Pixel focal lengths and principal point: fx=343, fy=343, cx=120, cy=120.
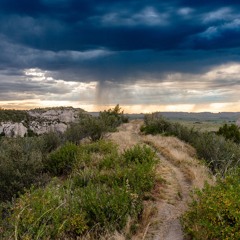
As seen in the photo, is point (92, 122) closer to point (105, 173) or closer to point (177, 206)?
point (105, 173)

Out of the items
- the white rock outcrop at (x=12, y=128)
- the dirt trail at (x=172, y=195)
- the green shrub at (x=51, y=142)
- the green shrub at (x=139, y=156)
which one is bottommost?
the white rock outcrop at (x=12, y=128)

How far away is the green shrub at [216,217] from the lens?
21.5ft

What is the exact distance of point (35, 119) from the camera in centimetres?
10338

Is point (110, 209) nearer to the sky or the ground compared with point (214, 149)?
nearer to the ground

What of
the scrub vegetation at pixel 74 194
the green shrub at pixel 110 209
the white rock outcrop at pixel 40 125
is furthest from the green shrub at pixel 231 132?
the white rock outcrop at pixel 40 125

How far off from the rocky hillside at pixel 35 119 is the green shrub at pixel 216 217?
81.9 meters

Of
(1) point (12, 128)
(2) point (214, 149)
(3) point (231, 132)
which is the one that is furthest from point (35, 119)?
(2) point (214, 149)

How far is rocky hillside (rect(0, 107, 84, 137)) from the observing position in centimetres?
9144

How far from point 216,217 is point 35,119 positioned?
100361 mm

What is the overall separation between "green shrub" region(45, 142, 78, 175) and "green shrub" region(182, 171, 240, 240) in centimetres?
804

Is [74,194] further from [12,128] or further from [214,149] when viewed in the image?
[12,128]

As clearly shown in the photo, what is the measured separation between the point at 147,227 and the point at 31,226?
2.53m

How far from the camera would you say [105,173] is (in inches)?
466

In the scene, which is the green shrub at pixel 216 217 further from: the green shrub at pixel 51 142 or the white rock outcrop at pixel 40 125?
the white rock outcrop at pixel 40 125
